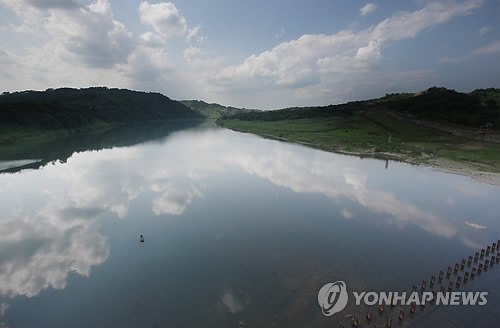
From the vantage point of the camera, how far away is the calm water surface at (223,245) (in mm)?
14352

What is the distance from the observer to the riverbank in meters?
52.1

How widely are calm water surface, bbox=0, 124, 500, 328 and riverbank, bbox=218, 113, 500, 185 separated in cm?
1225

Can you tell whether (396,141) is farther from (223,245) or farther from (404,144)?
(223,245)

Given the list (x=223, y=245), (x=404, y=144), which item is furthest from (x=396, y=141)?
(x=223, y=245)

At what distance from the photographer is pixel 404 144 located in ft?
238

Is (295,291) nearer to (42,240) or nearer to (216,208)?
(216,208)

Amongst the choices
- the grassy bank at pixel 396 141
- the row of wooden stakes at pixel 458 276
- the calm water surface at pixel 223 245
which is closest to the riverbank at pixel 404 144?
the grassy bank at pixel 396 141

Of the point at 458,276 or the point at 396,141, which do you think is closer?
the point at 458,276

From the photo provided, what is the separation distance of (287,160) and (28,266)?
156 ft

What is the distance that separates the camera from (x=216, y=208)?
29.4m

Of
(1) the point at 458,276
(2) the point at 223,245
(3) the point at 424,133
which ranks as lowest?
(1) the point at 458,276

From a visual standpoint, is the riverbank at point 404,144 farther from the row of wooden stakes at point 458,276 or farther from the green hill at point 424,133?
the row of wooden stakes at point 458,276

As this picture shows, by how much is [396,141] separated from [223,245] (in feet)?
237

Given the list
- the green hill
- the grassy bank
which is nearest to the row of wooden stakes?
the grassy bank
